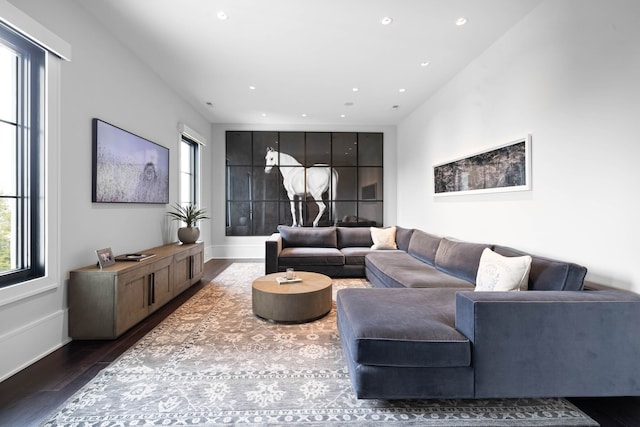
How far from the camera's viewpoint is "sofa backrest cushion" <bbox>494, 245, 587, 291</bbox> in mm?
1934

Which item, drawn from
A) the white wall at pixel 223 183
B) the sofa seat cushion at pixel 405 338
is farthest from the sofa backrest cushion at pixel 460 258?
the white wall at pixel 223 183

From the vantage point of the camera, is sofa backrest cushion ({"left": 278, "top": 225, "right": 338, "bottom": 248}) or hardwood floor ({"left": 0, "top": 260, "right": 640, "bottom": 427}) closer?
hardwood floor ({"left": 0, "top": 260, "right": 640, "bottom": 427})

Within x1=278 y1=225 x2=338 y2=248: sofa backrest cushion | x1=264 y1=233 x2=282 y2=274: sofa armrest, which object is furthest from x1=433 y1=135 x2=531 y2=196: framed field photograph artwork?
x1=264 y1=233 x2=282 y2=274: sofa armrest

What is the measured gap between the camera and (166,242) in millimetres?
4320

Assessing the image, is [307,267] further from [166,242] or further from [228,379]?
[228,379]

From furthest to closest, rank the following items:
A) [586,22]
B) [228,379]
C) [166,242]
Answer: [166,242], [586,22], [228,379]

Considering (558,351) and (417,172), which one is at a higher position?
(417,172)

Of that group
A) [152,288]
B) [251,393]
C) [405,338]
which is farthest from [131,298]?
[405,338]

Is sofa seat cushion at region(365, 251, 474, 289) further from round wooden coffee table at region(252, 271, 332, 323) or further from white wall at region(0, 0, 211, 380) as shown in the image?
white wall at region(0, 0, 211, 380)

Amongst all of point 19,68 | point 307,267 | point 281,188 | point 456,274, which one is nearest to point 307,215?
point 281,188

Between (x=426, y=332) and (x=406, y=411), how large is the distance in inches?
18.4

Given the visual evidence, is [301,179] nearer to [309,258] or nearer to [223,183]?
[223,183]

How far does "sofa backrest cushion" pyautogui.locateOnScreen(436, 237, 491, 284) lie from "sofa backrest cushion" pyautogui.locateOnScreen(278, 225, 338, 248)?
218 centimetres

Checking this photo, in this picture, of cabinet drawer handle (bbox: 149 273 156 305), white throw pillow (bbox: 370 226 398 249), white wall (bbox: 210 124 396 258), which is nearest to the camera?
cabinet drawer handle (bbox: 149 273 156 305)
